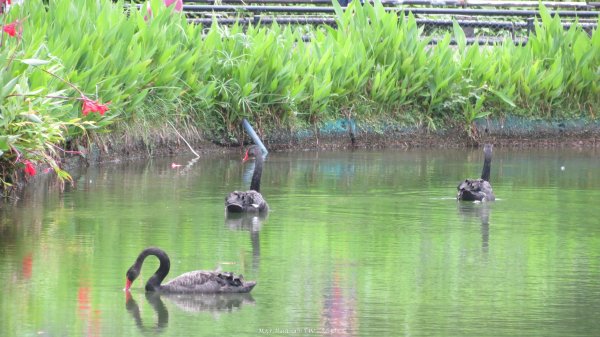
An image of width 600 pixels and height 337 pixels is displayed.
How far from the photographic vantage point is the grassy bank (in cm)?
1847

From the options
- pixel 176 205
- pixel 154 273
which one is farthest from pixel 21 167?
pixel 154 273

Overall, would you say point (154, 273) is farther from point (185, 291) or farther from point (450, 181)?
point (450, 181)

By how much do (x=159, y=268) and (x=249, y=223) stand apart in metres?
3.60

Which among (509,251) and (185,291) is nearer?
(185,291)

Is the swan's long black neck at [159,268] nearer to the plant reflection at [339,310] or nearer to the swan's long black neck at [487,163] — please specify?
Answer: the plant reflection at [339,310]

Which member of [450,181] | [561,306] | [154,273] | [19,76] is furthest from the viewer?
[450,181]

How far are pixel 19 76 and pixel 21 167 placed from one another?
111 cm

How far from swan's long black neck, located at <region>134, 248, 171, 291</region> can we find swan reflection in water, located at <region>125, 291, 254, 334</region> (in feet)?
0.21

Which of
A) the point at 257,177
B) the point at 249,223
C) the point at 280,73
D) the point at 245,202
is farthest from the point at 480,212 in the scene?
the point at 280,73

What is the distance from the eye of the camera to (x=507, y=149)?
2308cm

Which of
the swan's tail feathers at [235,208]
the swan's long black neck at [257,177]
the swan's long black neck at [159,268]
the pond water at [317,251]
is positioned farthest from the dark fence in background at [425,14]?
the swan's long black neck at [159,268]

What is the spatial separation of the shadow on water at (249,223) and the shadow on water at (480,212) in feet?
6.56

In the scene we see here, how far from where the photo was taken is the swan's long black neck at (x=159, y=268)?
439 inches

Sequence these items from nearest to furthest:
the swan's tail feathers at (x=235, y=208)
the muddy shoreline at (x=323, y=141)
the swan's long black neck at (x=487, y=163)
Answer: the swan's tail feathers at (x=235, y=208) → the swan's long black neck at (x=487, y=163) → the muddy shoreline at (x=323, y=141)
